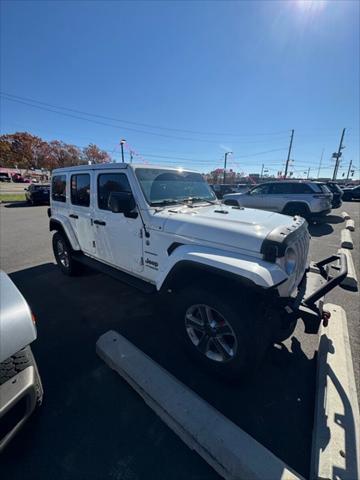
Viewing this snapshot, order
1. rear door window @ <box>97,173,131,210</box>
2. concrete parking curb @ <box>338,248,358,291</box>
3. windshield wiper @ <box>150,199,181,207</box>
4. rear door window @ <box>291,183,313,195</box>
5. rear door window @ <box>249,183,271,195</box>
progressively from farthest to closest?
Answer: rear door window @ <box>249,183,271,195</box>, rear door window @ <box>291,183,313,195</box>, rear door window @ <box>97,173,131,210</box>, windshield wiper @ <box>150,199,181,207</box>, concrete parking curb @ <box>338,248,358,291</box>

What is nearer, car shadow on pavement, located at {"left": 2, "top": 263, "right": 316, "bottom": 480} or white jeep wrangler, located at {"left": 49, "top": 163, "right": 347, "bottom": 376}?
car shadow on pavement, located at {"left": 2, "top": 263, "right": 316, "bottom": 480}

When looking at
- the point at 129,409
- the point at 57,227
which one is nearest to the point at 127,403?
the point at 129,409

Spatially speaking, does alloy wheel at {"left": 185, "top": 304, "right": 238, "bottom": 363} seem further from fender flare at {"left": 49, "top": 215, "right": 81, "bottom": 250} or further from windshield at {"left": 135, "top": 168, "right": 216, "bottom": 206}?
fender flare at {"left": 49, "top": 215, "right": 81, "bottom": 250}

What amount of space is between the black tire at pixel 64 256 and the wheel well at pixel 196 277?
2.80 metres

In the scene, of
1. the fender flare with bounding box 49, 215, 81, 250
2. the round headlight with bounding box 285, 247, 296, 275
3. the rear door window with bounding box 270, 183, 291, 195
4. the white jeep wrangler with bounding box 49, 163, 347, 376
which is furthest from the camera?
the rear door window with bounding box 270, 183, 291, 195

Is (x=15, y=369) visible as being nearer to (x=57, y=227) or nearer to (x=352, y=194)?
(x=57, y=227)

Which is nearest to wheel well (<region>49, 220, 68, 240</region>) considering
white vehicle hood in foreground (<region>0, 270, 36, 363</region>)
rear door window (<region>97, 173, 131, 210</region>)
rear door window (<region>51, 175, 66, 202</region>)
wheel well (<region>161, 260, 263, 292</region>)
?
rear door window (<region>51, 175, 66, 202</region>)

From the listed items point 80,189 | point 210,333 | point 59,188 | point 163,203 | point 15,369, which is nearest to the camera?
point 15,369

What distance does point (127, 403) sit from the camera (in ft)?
6.70

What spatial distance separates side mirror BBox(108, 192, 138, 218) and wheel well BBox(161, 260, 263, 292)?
96cm

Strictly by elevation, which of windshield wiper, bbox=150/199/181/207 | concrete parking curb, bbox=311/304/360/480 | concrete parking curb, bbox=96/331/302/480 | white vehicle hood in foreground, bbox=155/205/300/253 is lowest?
concrete parking curb, bbox=96/331/302/480

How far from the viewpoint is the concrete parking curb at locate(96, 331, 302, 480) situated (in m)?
1.48

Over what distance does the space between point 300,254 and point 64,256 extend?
4337mm

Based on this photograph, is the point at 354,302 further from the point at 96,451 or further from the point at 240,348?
the point at 96,451
